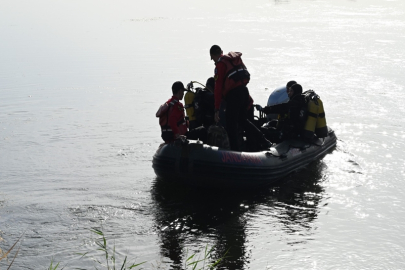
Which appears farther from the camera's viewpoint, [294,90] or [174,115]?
[294,90]

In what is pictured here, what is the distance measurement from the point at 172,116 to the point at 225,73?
0.84 meters

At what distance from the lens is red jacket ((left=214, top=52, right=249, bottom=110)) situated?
718 centimetres

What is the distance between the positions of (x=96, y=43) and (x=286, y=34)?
6.73m

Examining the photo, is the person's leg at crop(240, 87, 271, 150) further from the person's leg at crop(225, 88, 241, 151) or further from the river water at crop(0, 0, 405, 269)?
the river water at crop(0, 0, 405, 269)

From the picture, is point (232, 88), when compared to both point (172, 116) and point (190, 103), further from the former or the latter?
point (190, 103)

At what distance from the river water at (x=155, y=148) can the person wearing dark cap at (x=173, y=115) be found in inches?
28.1

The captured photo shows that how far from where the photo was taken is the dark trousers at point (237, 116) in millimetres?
7254

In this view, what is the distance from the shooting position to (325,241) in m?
5.90

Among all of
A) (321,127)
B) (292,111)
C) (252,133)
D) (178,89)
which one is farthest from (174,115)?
(321,127)

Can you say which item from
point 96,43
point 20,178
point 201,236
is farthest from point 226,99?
point 96,43

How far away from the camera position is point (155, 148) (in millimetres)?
9164

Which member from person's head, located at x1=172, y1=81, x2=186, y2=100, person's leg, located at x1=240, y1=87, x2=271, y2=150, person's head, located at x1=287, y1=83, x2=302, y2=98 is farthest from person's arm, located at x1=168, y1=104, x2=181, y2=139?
person's head, located at x1=287, y1=83, x2=302, y2=98

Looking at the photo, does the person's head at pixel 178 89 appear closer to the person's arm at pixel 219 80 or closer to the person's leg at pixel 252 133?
the person's arm at pixel 219 80

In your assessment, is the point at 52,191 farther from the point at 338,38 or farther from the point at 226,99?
the point at 338,38
